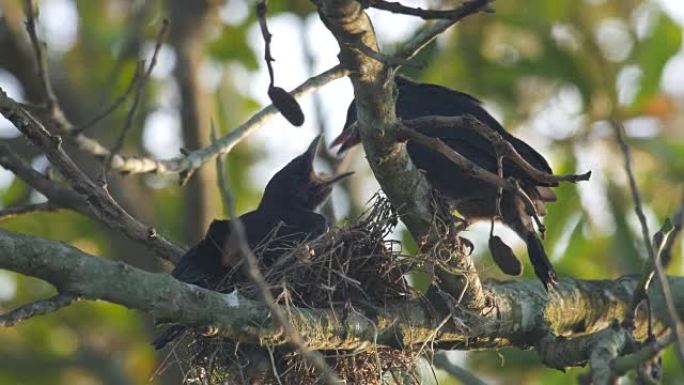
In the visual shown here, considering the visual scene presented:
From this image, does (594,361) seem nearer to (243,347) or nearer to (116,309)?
(243,347)

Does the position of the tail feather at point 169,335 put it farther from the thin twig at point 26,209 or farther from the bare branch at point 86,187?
the thin twig at point 26,209

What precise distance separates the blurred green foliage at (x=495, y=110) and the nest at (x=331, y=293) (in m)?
1.42

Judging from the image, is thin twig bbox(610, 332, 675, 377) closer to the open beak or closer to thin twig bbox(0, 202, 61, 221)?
thin twig bbox(0, 202, 61, 221)

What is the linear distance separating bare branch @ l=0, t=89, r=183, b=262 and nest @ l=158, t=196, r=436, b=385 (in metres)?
0.38

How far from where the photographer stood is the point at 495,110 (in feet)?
30.7

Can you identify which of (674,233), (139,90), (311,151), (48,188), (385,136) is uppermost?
(311,151)

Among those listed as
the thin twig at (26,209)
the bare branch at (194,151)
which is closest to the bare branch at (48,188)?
the thin twig at (26,209)

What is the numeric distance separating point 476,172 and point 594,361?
2.66ft

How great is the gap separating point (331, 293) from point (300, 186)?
2.15 m

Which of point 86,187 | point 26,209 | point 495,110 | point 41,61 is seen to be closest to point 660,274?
point 41,61

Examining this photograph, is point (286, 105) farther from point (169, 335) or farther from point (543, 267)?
point (543, 267)

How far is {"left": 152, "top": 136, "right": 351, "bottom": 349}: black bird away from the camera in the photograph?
5.30 m

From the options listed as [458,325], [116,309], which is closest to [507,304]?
[458,325]

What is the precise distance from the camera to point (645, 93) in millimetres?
8328
